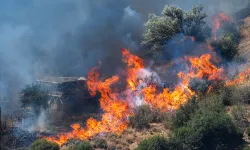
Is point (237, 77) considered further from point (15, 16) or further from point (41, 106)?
point (15, 16)

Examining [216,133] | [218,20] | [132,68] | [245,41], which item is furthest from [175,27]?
[216,133]

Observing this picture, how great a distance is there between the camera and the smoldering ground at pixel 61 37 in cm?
3859

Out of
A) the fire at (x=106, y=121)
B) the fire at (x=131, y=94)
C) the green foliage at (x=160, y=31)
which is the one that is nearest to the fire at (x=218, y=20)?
the green foliage at (x=160, y=31)

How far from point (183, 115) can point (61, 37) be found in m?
24.3

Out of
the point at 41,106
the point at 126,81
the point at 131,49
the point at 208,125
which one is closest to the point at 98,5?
the point at 131,49

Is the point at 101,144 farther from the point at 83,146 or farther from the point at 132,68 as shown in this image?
the point at 132,68

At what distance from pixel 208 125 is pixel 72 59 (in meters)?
24.8

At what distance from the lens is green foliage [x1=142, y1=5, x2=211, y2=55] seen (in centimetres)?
3609

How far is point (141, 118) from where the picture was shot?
79.3 feet

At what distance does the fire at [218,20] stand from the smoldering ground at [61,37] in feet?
32.5

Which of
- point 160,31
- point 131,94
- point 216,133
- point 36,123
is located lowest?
point 216,133

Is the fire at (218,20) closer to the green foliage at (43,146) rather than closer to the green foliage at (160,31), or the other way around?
the green foliage at (160,31)

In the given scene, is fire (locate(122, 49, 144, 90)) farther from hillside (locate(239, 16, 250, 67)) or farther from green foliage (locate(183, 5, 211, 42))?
hillside (locate(239, 16, 250, 67))

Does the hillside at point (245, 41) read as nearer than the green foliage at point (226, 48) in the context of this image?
No
